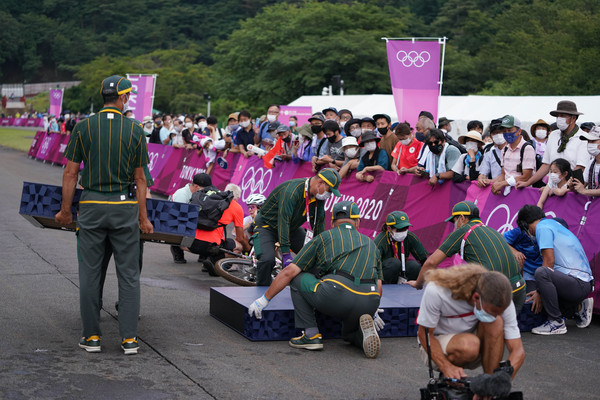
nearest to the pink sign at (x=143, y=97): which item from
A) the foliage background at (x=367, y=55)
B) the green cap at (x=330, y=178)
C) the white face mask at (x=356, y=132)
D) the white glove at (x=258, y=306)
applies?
the white face mask at (x=356, y=132)

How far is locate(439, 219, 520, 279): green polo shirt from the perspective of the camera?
7.89 metres

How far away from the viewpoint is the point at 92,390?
6199 mm

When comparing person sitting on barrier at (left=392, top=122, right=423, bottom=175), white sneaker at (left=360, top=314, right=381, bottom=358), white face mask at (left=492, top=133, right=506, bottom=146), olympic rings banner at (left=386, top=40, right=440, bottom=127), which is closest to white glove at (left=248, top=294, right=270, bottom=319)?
white sneaker at (left=360, top=314, right=381, bottom=358)

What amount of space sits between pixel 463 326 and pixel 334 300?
83.0 inches

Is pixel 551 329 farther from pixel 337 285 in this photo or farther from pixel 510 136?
pixel 510 136

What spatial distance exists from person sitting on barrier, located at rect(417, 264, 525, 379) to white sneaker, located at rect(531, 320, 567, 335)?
11.0 feet

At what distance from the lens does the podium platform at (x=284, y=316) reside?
8.07 metres

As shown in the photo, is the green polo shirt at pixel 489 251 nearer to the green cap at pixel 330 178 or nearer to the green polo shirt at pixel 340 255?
the green polo shirt at pixel 340 255

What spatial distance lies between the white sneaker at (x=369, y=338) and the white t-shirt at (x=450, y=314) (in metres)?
1.80

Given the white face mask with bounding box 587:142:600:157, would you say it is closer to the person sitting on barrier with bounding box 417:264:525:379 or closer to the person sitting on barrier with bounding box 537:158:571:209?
the person sitting on barrier with bounding box 537:158:571:209

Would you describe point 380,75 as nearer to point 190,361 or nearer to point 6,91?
point 190,361

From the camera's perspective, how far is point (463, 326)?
A: 5.69m

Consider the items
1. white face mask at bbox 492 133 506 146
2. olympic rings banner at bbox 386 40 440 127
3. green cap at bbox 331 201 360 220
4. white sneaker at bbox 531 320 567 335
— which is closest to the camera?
green cap at bbox 331 201 360 220

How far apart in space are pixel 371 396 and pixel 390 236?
393 cm
